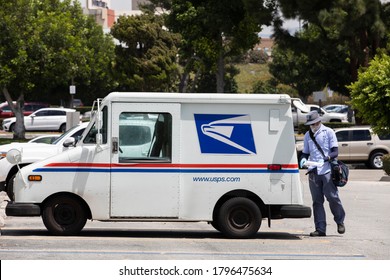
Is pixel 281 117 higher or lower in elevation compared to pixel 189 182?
higher

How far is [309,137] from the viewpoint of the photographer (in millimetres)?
14000

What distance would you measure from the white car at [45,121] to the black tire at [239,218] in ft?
130

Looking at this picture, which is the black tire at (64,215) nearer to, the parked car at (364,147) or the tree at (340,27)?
the parked car at (364,147)

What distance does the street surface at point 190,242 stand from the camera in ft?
38.4

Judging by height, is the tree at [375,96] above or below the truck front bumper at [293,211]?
above

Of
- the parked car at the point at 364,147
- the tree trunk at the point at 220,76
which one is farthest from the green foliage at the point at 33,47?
the parked car at the point at 364,147

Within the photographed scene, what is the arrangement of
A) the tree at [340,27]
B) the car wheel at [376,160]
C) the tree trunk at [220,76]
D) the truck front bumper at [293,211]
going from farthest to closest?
the tree trunk at [220,76] < the tree at [340,27] < the car wheel at [376,160] < the truck front bumper at [293,211]

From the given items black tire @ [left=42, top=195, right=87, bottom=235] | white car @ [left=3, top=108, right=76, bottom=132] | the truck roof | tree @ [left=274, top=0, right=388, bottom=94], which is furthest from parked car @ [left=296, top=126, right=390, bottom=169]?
white car @ [left=3, top=108, right=76, bottom=132]

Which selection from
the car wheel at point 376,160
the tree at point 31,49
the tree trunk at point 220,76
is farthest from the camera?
the tree trunk at point 220,76

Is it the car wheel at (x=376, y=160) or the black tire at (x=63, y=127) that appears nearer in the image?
the car wheel at (x=376, y=160)

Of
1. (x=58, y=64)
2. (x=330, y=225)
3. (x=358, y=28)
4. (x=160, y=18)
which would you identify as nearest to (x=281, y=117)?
(x=330, y=225)

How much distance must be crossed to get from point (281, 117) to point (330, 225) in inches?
125

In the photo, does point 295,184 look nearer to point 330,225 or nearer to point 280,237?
point 280,237

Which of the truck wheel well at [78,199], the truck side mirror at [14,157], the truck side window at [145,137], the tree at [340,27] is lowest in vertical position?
the truck wheel well at [78,199]
